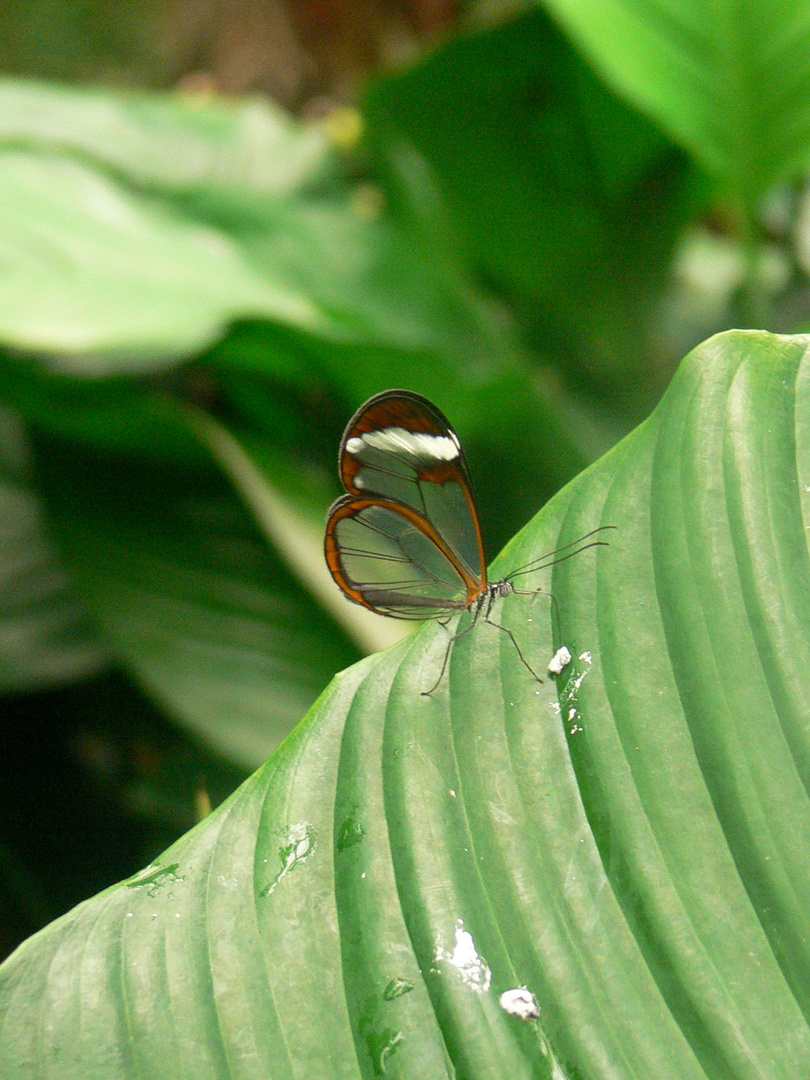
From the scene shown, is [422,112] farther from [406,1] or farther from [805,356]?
[805,356]

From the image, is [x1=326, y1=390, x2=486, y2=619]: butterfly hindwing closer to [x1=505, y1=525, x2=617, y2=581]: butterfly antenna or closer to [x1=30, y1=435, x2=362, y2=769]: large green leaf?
[x1=505, y1=525, x2=617, y2=581]: butterfly antenna

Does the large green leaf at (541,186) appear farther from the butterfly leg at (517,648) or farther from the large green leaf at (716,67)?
the butterfly leg at (517,648)

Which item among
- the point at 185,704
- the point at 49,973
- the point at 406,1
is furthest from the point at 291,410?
the point at 406,1

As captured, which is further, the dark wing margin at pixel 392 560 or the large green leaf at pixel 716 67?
the large green leaf at pixel 716 67

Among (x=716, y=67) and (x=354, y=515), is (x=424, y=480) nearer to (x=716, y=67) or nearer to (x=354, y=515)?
(x=354, y=515)

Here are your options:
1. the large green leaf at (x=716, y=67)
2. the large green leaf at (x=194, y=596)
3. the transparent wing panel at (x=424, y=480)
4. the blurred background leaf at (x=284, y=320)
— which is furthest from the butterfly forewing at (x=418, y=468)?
the large green leaf at (x=716, y=67)

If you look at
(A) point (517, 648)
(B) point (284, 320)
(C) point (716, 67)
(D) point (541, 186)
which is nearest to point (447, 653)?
(A) point (517, 648)

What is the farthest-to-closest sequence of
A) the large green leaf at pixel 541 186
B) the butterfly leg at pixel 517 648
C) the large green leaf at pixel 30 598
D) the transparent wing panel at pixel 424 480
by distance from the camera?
1. the large green leaf at pixel 541 186
2. the large green leaf at pixel 30 598
3. the transparent wing panel at pixel 424 480
4. the butterfly leg at pixel 517 648

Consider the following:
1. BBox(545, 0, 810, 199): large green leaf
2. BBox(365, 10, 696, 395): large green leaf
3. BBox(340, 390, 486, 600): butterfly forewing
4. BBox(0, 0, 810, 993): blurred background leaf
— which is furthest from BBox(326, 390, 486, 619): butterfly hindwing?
BBox(365, 10, 696, 395): large green leaf

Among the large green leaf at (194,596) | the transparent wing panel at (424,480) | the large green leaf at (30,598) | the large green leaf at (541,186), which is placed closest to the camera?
the transparent wing panel at (424,480)
